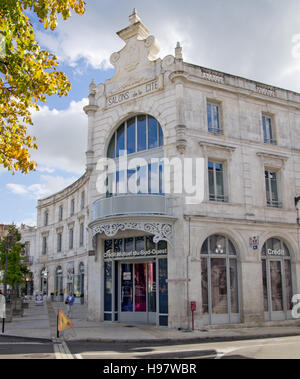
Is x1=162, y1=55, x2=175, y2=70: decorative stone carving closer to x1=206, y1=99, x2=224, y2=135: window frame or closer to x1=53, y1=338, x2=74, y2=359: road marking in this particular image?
x1=206, y1=99, x2=224, y2=135: window frame

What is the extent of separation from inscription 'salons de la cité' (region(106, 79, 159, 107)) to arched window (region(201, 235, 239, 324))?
25.2 ft

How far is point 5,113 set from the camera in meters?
10.2

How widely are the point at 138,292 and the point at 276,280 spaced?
264 inches

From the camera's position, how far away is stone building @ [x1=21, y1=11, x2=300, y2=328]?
18047mm

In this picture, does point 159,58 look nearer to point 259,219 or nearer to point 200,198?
point 200,198

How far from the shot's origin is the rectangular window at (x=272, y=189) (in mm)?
21000

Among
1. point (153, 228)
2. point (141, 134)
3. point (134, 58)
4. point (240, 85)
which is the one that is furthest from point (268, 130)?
point (153, 228)

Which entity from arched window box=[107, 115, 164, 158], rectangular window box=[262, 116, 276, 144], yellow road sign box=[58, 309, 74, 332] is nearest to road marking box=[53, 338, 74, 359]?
yellow road sign box=[58, 309, 74, 332]

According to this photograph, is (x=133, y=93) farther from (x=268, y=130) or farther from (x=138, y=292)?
(x=138, y=292)

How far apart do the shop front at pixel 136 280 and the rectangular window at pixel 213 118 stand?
6017 millimetres

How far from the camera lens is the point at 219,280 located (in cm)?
1864

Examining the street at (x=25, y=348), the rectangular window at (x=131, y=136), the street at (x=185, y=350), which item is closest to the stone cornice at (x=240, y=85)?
the rectangular window at (x=131, y=136)
